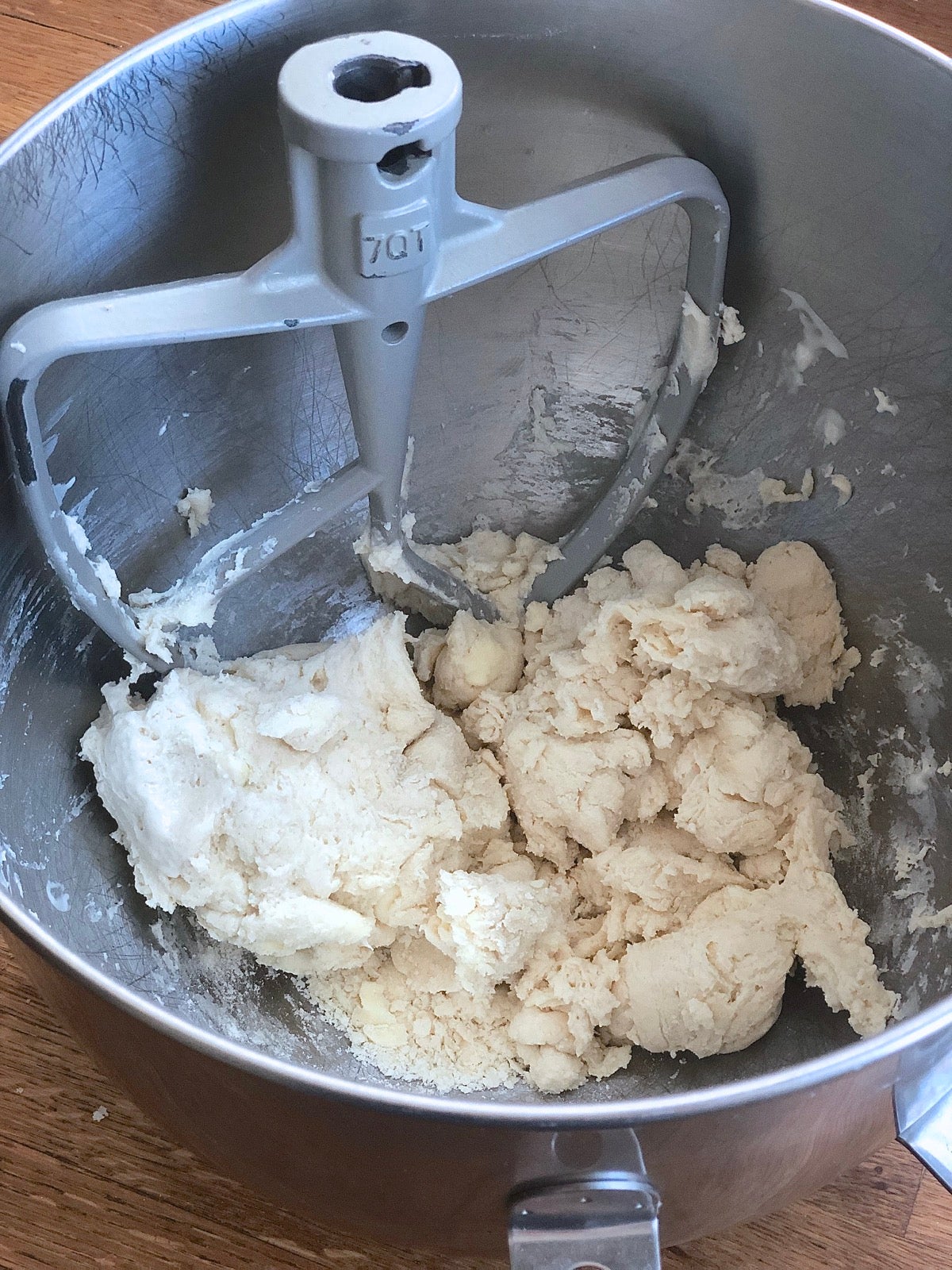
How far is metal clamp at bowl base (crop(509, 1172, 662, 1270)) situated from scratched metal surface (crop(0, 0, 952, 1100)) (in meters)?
0.25

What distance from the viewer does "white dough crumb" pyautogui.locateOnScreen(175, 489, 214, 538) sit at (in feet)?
2.62

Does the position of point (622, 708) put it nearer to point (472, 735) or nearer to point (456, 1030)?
point (472, 735)

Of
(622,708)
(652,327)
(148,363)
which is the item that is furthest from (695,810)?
(148,363)

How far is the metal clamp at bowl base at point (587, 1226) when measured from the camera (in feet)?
1.48

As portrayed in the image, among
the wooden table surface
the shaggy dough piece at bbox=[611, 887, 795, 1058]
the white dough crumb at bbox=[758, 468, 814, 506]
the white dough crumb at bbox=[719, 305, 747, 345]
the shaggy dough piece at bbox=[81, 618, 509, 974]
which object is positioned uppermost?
the white dough crumb at bbox=[719, 305, 747, 345]

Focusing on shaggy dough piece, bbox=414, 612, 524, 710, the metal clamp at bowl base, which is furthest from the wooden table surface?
shaggy dough piece, bbox=414, 612, 524, 710

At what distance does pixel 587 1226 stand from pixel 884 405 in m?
0.54

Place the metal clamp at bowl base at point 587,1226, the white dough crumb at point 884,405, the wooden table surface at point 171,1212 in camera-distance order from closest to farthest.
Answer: the metal clamp at bowl base at point 587,1226 < the wooden table surface at point 171,1212 < the white dough crumb at point 884,405

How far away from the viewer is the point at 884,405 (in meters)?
0.76

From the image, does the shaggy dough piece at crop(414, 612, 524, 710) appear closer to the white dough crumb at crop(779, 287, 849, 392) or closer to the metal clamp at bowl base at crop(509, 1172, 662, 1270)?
the white dough crumb at crop(779, 287, 849, 392)

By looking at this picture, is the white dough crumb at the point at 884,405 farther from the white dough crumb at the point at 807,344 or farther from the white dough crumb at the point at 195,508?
the white dough crumb at the point at 195,508

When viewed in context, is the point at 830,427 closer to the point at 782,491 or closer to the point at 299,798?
the point at 782,491

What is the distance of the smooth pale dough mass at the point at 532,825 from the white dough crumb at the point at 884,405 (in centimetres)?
11

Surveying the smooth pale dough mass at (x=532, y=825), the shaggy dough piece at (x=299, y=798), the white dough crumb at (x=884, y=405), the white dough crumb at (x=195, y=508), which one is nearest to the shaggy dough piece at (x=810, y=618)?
the smooth pale dough mass at (x=532, y=825)
